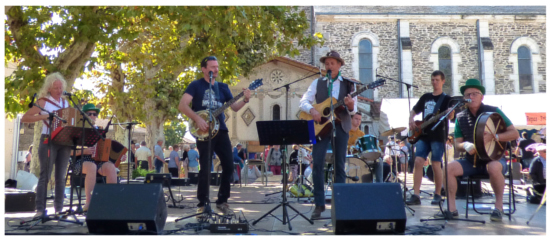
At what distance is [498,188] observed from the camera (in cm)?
547

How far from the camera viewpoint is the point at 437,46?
2812cm

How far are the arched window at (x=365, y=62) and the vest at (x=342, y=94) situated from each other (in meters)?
22.6

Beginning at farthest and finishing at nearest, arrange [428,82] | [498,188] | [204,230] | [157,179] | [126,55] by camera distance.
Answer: [428,82]
[126,55]
[157,179]
[498,188]
[204,230]

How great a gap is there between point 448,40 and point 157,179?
79.0ft

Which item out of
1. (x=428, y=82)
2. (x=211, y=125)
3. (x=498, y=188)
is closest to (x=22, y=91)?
(x=211, y=125)

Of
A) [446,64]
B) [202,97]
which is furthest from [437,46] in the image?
[202,97]

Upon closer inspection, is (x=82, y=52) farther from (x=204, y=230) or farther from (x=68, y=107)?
(x=204, y=230)

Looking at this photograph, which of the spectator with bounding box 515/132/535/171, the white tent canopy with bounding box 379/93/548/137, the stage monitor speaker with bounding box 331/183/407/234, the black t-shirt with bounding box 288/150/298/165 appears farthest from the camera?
the white tent canopy with bounding box 379/93/548/137

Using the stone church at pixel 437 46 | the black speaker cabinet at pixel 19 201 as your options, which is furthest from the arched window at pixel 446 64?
the black speaker cabinet at pixel 19 201

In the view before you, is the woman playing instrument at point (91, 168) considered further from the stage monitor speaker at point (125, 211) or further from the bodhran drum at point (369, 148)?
the bodhran drum at point (369, 148)

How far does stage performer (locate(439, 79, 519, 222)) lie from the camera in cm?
539

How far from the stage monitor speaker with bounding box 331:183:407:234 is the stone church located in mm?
23946

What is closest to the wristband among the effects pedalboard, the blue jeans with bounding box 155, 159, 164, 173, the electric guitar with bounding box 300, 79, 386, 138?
the electric guitar with bounding box 300, 79, 386, 138

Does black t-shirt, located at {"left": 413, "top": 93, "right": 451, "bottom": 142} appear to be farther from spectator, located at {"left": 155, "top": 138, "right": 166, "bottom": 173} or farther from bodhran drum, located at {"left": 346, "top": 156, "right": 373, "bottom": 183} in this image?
spectator, located at {"left": 155, "top": 138, "right": 166, "bottom": 173}
